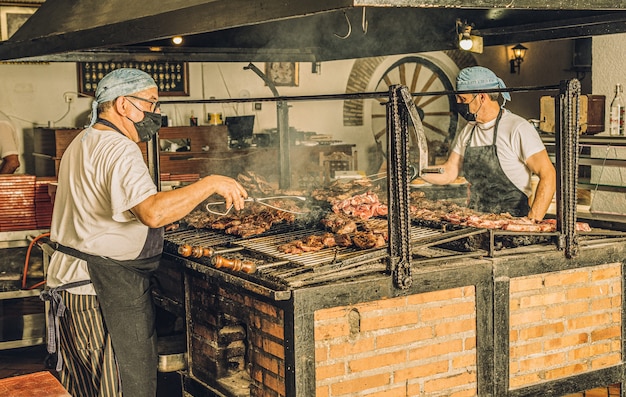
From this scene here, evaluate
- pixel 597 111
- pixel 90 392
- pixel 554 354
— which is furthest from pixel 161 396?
pixel 597 111

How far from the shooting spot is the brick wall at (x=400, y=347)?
11.9 feet

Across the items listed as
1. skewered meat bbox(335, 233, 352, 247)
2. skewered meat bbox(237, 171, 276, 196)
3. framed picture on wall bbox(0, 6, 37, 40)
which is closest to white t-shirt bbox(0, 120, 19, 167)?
framed picture on wall bbox(0, 6, 37, 40)

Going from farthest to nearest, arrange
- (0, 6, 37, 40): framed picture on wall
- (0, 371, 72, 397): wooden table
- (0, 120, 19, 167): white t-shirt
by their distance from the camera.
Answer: (0, 6, 37, 40): framed picture on wall
(0, 120, 19, 167): white t-shirt
(0, 371, 72, 397): wooden table

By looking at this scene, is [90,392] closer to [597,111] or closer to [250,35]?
[250,35]

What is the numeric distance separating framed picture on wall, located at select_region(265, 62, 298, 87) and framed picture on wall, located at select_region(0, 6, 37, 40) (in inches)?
160

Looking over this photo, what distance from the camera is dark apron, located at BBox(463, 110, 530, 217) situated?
17.9 ft

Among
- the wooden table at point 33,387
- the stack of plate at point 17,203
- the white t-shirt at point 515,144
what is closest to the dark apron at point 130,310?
the wooden table at point 33,387

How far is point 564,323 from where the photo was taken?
431 cm

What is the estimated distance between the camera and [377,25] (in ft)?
18.1

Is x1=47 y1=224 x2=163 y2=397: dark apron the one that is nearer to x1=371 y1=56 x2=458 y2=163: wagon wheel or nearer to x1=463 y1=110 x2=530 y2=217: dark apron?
x1=463 y1=110 x2=530 y2=217: dark apron

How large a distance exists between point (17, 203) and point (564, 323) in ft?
15.3

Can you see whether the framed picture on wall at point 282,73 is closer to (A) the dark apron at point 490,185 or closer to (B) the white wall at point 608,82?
(B) the white wall at point 608,82

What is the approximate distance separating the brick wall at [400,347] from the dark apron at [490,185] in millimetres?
1669

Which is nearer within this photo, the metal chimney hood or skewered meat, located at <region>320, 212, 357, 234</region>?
the metal chimney hood
